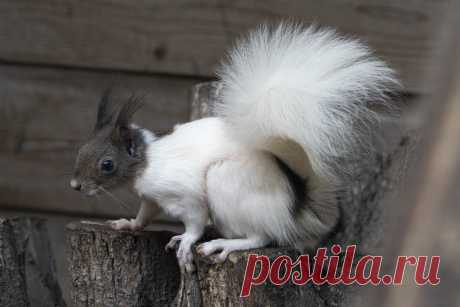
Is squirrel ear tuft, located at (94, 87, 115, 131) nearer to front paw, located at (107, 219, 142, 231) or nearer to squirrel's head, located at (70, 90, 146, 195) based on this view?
squirrel's head, located at (70, 90, 146, 195)

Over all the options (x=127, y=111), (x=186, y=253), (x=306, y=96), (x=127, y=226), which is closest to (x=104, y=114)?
(x=127, y=111)

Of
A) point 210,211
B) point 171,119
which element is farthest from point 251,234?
point 171,119

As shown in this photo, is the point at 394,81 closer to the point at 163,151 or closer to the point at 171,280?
the point at 163,151

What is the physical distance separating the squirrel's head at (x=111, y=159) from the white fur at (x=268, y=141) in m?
0.03

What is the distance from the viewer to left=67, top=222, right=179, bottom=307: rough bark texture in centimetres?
134

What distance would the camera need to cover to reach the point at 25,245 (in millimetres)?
1491

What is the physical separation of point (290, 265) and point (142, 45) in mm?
1199

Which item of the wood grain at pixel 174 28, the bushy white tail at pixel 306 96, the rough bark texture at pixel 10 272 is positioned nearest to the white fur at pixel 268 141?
the bushy white tail at pixel 306 96

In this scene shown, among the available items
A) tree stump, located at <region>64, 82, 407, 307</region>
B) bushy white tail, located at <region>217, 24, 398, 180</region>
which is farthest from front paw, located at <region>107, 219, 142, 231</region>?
bushy white tail, located at <region>217, 24, 398, 180</region>

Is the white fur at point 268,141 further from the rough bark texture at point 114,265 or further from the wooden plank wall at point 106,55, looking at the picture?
the wooden plank wall at point 106,55

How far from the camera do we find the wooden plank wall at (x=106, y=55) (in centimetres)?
215

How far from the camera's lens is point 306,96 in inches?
46.1

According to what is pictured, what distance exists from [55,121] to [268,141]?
1264 millimetres

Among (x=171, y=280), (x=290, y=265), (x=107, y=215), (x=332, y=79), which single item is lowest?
(x=107, y=215)
